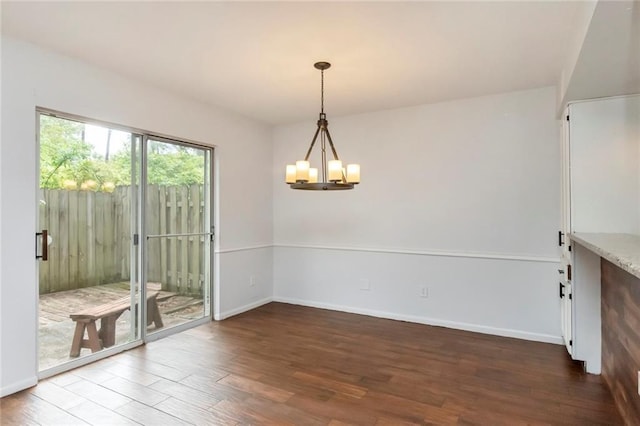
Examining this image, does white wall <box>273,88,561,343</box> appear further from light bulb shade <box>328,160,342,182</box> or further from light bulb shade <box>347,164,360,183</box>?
light bulb shade <box>328,160,342,182</box>

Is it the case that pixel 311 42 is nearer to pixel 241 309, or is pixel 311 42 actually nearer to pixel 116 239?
pixel 116 239

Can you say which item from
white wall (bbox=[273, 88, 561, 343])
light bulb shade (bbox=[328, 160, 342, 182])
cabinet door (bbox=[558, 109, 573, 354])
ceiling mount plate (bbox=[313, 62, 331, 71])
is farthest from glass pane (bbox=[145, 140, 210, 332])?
cabinet door (bbox=[558, 109, 573, 354])

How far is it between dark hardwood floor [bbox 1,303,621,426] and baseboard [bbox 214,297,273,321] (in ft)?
1.68

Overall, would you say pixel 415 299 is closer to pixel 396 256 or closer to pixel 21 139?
pixel 396 256

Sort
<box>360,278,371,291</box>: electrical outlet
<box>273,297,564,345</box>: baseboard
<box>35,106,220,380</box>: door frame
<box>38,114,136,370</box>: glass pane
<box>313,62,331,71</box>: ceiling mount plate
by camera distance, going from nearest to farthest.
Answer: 1. <box>35,106,220,380</box>: door frame
2. <box>38,114,136,370</box>: glass pane
3. <box>313,62,331,71</box>: ceiling mount plate
4. <box>273,297,564,345</box>: baseboard
5. <box>360,278,371,291</box>: electrical outlet

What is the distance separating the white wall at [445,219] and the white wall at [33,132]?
1.14 m

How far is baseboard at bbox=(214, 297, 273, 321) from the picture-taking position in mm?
4243

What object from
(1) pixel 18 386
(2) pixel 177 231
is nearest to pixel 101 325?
(1) pixel 18 386

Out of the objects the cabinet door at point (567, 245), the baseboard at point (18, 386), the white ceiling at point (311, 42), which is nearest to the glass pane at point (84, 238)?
the baseboard at point (18, 386)

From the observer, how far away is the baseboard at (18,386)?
2.45m

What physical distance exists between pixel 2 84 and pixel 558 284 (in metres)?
4.95

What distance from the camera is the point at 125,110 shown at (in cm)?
322

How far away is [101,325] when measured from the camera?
10.4 feet

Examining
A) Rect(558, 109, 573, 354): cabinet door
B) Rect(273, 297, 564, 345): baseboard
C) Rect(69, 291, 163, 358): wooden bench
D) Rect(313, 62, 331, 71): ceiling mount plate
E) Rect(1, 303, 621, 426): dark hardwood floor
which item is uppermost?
Rect(313, 62, 331, 71): ceiling mount plate
